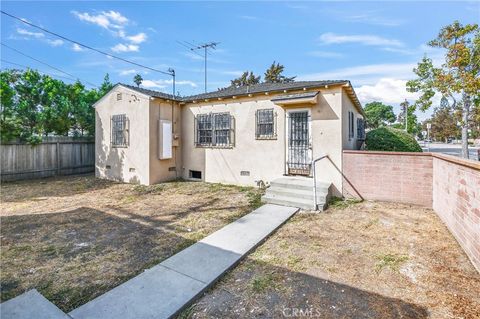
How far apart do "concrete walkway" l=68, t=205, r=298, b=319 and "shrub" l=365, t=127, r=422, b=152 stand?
6525mm

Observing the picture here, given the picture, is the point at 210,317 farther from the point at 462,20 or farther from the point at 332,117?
the point at 462,20

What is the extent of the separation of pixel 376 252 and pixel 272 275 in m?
1.88

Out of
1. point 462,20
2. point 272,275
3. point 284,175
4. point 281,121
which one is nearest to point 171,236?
point 272,275

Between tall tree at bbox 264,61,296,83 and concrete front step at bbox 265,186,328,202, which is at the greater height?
tall tree at bbox 264,61,296,83

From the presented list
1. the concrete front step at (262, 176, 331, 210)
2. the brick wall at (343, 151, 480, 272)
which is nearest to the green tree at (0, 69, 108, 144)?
the concrete front step at (262, 176, 331, 210)

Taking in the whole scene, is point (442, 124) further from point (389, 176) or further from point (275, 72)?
point (389, 176)

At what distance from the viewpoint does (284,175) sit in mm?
8086

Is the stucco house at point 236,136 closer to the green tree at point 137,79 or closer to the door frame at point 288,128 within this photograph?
the door frame at point 288,128

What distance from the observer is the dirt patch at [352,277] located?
2.53 metres

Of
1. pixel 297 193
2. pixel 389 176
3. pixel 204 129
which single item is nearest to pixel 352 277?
pixel 297 193

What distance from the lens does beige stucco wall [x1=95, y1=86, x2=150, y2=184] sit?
9.45 metres

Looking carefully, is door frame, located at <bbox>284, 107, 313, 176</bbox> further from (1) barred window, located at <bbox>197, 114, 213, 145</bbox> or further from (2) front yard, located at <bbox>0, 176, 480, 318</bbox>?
(1) barred window, located at <bbox>197, 114, 213, 145</bbox>

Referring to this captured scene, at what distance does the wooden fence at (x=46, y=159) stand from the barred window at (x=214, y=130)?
703cm

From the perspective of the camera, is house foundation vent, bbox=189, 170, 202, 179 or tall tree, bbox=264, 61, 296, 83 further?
tall tree, bbox=264, 61, 296, 83
